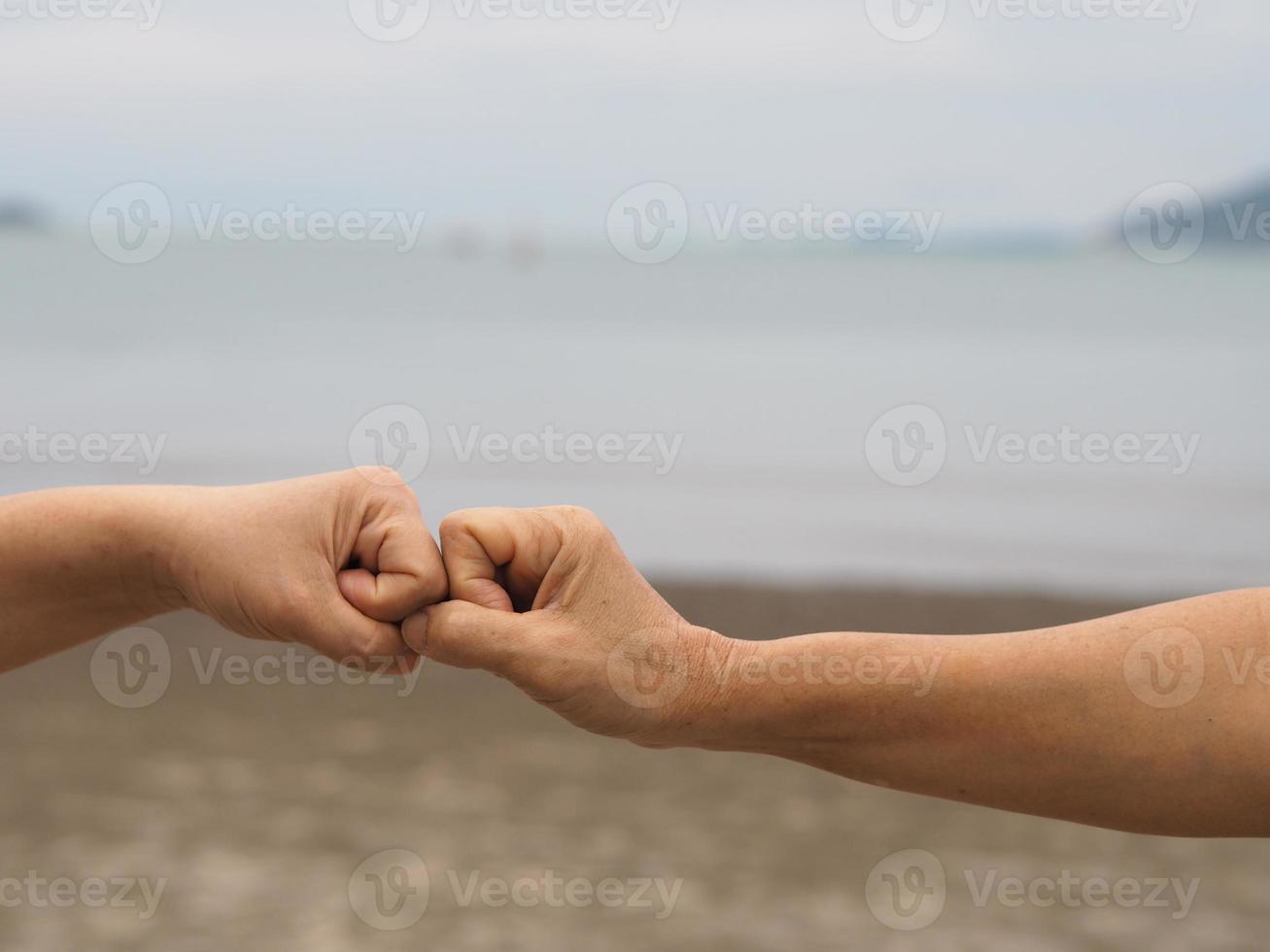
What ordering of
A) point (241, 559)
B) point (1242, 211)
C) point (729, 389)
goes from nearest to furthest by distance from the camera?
point (241, 559) < point (1242, 211) < point (729, 389)

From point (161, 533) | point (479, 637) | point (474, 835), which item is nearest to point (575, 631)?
point (479, 637)

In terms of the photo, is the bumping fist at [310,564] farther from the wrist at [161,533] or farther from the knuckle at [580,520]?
the knuckle at [580,520]

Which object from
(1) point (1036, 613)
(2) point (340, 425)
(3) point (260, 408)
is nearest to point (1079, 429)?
(1) point (1036, 613)

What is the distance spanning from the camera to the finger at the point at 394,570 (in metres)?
1.70

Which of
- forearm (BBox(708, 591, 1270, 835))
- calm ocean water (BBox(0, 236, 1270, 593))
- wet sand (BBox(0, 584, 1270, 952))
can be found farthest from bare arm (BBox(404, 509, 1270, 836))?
calm ocean water (BBox(0, 236, 1270, 593))

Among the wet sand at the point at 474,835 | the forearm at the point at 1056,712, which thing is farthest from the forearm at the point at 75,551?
the wet sand at the point at 474,835

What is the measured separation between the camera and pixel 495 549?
1690 millimetres

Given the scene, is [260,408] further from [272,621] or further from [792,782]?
[272,621]

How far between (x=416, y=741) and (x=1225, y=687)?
280 cm

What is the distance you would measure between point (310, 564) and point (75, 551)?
343 mm

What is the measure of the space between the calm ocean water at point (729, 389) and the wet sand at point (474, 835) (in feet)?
5.42

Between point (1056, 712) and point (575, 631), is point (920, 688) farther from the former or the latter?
Answer: point (575, 631)

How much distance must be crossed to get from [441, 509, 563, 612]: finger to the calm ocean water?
350 cm

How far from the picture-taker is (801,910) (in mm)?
2961
